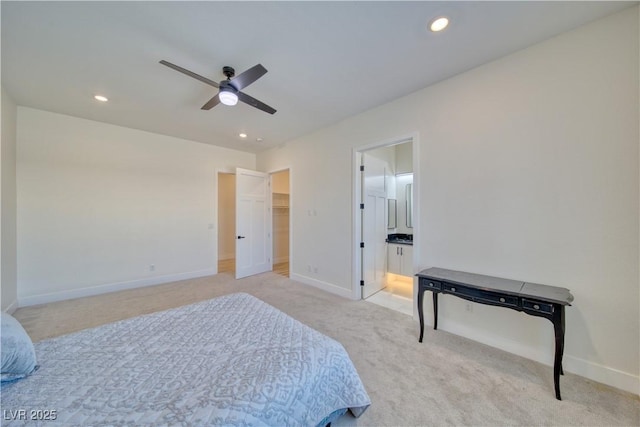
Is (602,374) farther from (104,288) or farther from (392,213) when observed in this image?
(104,288)

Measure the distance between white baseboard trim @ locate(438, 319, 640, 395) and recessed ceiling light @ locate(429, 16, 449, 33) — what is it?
9.43 ft

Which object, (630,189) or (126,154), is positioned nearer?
(630,189)

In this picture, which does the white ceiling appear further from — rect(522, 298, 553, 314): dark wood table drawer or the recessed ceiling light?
rect(522, 298, 553, 314): dark wood table drawer

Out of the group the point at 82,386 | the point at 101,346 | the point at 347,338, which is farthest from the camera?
the point at 347,338

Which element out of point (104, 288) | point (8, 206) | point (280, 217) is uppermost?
point (8, 206)

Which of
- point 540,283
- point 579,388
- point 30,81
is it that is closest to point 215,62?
point 30,81

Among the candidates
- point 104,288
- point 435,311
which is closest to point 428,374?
point 435,311

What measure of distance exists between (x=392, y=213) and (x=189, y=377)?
14.4ft

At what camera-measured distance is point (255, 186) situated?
5.15 metres

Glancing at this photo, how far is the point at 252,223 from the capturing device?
16.7ft

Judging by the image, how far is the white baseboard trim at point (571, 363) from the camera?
1.75 metres

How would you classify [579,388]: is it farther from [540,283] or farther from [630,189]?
[630,189]

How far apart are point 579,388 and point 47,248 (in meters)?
6.39

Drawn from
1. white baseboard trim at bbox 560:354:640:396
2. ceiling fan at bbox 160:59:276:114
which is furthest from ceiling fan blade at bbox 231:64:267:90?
white baseboard trim at bbox 560:354:640:396
